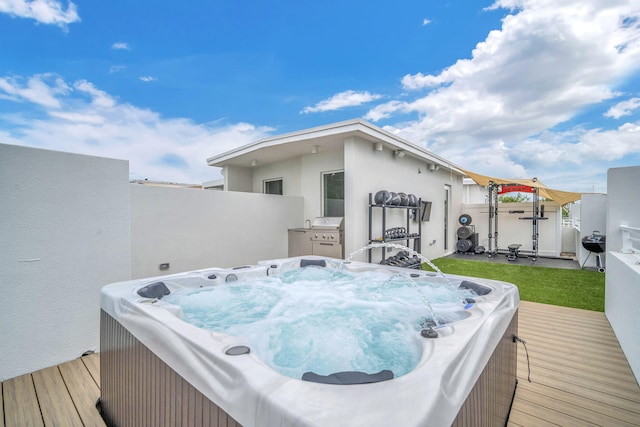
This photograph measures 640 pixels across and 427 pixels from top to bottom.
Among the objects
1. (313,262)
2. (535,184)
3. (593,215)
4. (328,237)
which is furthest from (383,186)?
(593,215)

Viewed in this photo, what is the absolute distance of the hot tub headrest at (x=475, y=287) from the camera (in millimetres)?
2430

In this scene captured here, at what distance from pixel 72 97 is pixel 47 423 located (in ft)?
22.4

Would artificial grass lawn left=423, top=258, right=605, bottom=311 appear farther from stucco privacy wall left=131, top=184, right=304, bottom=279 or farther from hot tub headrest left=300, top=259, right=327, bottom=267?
stucco privacy wall left=131, top=184, right=304, bottom=279

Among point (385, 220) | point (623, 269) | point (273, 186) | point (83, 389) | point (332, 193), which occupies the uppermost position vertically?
point (273, 186)

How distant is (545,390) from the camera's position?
2.15 metres

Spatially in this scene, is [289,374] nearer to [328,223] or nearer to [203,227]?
[203,227]

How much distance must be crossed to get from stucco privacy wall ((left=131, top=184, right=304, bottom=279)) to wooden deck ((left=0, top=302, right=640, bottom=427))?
5.79ft

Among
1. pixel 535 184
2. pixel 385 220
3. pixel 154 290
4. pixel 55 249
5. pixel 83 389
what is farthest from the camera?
pixel 535 184

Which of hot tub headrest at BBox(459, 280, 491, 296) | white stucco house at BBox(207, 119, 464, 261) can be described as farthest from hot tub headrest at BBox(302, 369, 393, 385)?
white stucco house at BBox(207, 119, 464, 261)

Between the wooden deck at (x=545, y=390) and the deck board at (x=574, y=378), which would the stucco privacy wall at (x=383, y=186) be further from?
the wooden deck at (x=545, y=390)

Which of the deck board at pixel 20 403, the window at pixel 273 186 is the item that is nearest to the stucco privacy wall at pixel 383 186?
the window at pixel 273 186

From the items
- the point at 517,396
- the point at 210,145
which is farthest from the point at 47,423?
the point at 210,145

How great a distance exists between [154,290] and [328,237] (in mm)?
3532

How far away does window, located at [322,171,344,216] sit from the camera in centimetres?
624
